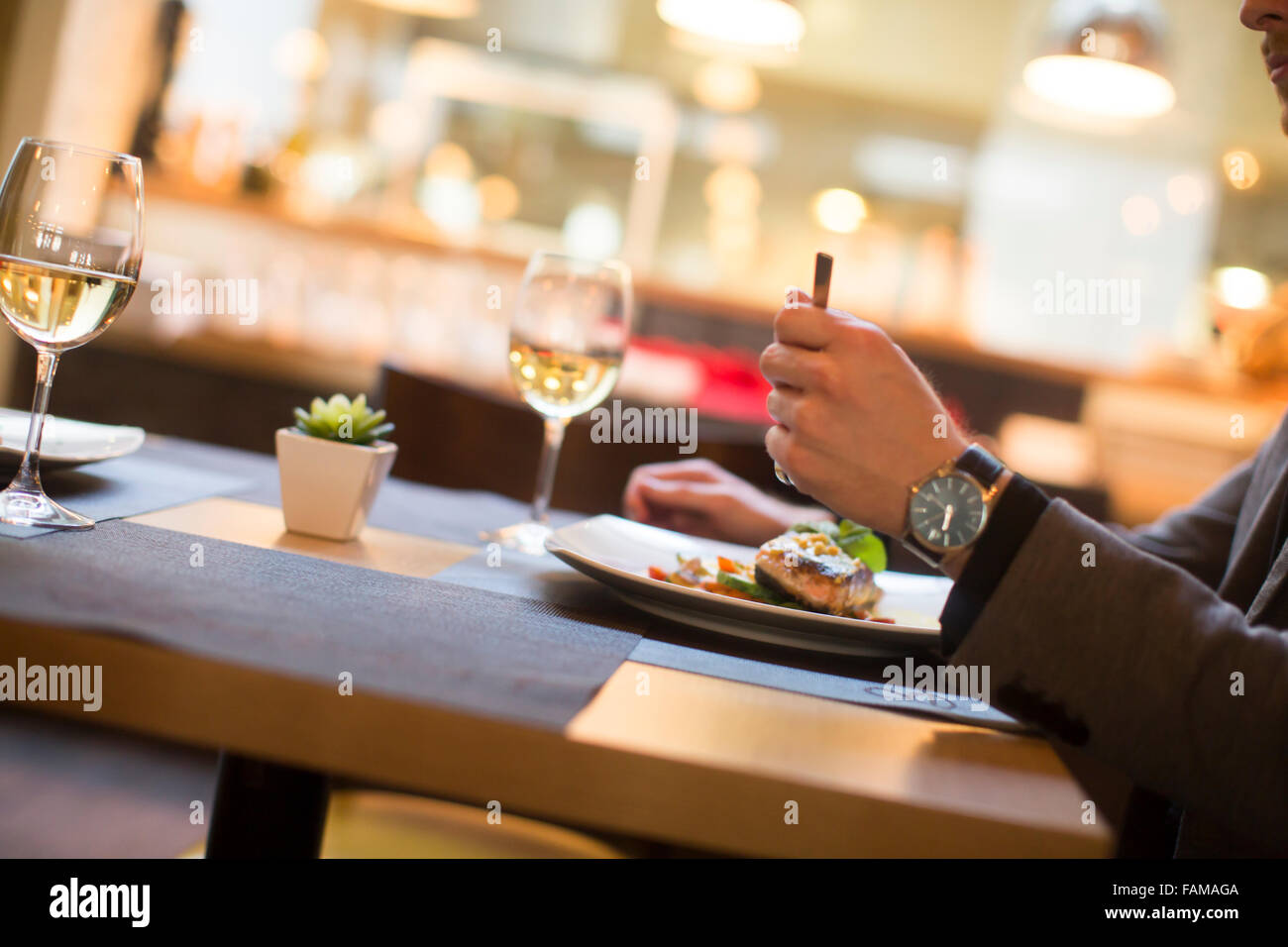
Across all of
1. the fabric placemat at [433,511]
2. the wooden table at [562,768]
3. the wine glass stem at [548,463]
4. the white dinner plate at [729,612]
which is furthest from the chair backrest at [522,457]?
the wooden table at [562,768]

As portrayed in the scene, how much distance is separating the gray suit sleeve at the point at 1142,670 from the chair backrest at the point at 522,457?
1.04m

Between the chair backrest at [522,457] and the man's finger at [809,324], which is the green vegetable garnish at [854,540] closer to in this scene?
the man's finger at [809,324]

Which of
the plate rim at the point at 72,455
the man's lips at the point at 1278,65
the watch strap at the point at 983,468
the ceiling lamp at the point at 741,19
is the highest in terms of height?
the ceiling lamp at the point at 741,19

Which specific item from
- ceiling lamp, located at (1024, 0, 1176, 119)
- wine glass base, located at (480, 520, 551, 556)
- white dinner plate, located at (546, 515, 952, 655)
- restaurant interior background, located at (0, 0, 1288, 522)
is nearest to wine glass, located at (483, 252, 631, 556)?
wine glass base, located at (480, 520, 551, 556)

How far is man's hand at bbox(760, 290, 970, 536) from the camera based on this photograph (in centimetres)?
72

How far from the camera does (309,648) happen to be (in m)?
0.53

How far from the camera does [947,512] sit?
687mm

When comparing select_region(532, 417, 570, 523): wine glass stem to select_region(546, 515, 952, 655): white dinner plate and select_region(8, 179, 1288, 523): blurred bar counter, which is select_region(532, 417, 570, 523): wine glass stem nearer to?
select_region(546, 515, 952, 655): white dinner plate

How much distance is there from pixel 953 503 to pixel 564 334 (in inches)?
17.5

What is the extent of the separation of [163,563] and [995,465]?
50 centimetres

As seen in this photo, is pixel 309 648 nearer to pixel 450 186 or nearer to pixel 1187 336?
pixel 450 186

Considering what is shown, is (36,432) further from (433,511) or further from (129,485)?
(433,511)

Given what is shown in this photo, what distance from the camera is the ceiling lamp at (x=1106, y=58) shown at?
3221 mm

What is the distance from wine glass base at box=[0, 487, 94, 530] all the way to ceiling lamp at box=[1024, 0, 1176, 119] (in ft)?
10.7
